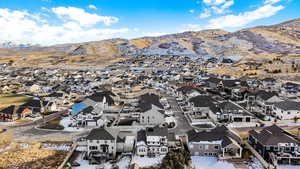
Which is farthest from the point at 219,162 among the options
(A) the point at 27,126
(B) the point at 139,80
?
(B) the point at 139,80

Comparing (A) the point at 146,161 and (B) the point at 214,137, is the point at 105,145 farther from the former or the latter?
(B) the point at 214,137

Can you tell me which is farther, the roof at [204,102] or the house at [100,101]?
the house at [100,101]

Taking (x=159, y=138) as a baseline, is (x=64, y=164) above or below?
below

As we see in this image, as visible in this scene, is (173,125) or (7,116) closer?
(173,125)

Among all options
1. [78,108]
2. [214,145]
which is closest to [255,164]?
[214,145]

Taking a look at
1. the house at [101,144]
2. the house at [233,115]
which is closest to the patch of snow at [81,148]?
the house at [101,144]

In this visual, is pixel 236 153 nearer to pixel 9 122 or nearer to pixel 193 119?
pixel 193 119

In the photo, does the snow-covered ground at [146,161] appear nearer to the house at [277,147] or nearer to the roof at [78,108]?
the house at [277,147]
